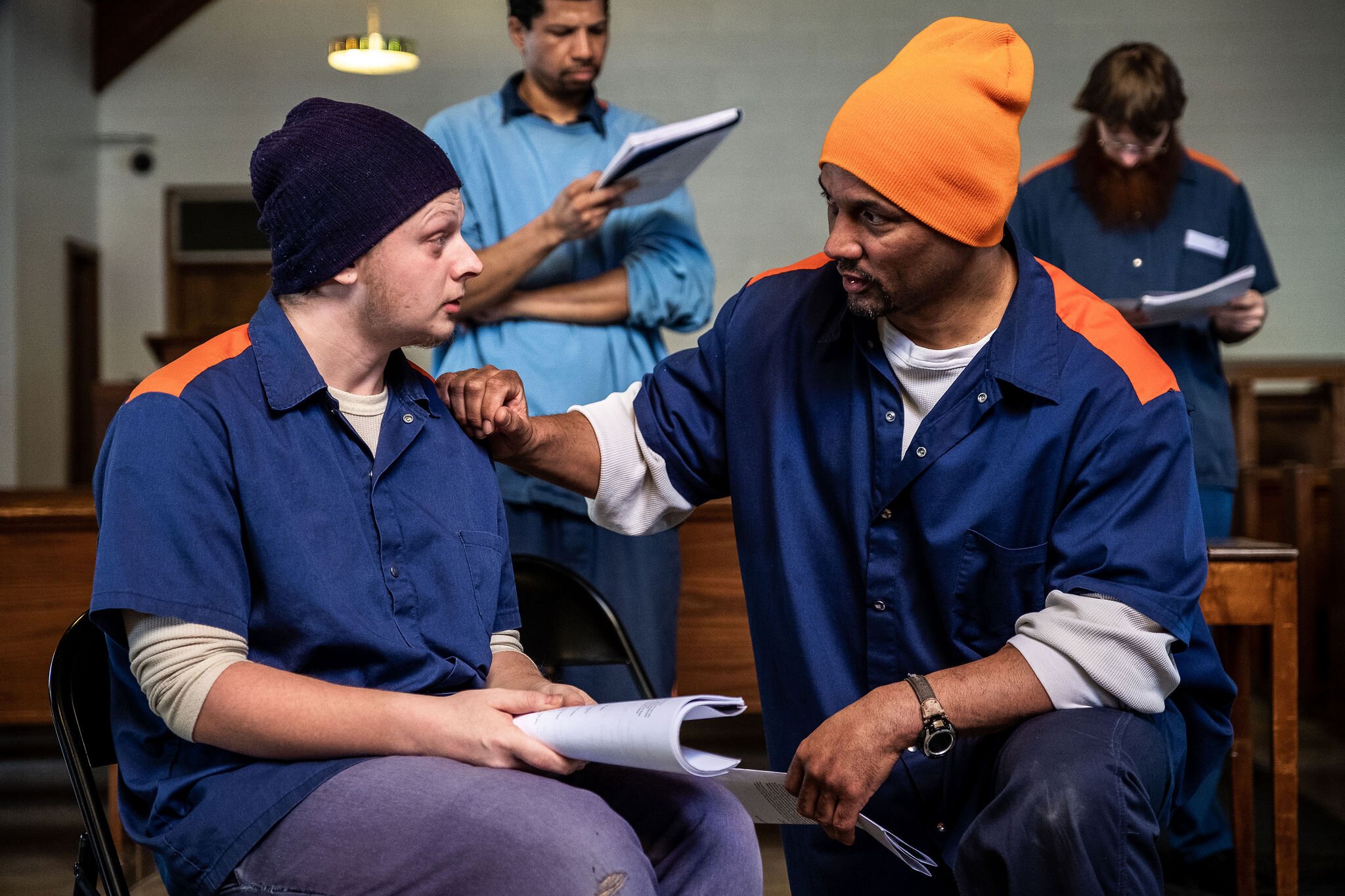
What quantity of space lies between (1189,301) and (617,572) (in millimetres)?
1162

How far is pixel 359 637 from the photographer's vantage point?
48.1 inches

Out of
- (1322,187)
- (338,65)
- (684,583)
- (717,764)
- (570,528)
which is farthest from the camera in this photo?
(1322,187)

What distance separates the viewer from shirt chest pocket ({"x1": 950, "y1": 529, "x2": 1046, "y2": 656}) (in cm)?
149

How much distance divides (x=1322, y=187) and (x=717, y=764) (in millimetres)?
8244

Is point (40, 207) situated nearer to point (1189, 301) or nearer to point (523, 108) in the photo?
point (523, 108)

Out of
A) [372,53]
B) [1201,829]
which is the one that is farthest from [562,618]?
[372,53]

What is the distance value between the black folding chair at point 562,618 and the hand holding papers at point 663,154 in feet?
2.15

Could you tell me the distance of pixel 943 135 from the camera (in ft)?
4.74

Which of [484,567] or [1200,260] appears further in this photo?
[1200,260]

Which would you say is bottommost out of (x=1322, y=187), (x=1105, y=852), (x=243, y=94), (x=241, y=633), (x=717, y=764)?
(x=1105, y=852)

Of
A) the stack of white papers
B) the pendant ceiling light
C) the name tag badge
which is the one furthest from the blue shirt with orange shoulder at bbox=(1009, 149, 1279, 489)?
the pendant ceiling light

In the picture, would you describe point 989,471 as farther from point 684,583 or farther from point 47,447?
point 47,447

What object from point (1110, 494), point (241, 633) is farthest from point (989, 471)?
point (241, 633)

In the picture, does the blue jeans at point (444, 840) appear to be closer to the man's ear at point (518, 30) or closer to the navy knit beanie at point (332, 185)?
the navy knit beanie at point (332, 185)
